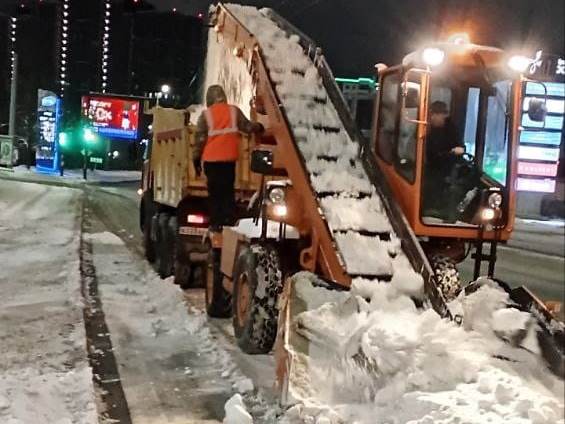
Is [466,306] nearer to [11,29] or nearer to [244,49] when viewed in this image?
[244,49]

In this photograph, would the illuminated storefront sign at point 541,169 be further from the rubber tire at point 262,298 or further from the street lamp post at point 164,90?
the rubber tire at point 262,298

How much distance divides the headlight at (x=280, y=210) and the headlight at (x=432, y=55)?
71.7 inches

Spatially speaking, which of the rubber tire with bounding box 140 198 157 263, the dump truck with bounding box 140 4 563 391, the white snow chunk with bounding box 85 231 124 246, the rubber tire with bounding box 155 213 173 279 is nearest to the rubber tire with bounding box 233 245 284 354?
the dump truck with bounding box 140 4 563 391

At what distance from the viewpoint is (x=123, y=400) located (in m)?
6.00

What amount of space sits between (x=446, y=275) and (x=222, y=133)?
10.2 feet

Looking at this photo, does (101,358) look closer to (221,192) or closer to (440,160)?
(221,192)

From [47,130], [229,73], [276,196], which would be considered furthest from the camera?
[47,130]

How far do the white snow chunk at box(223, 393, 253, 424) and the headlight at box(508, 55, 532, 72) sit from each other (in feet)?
12.2

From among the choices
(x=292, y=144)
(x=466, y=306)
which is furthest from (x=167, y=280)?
(x=466, y=306)

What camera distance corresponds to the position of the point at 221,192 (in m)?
8.81

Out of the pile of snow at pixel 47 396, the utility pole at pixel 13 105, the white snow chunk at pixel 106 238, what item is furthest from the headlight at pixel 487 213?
the utility pole at pixel 13 105

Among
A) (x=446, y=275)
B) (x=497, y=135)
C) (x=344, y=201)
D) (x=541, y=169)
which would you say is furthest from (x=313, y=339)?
(x=541, y=169)

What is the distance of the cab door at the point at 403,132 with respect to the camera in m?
6.72

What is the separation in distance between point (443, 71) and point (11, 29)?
15565 millimetres
